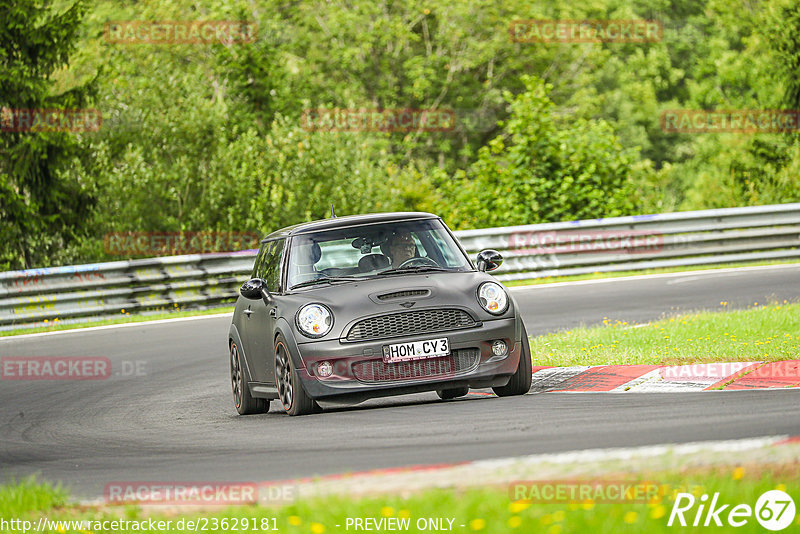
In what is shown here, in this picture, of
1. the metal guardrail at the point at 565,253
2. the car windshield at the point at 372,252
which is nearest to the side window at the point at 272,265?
the car windshield at the point at 372,252

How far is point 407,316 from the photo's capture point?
9.12 meters

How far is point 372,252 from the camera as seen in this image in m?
10.1

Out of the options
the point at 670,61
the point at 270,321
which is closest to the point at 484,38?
the point at 670,61

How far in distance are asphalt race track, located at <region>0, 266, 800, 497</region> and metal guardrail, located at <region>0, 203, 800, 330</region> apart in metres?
6.25

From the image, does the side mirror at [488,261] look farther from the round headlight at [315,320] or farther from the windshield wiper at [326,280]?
the round headlight at [315,320]

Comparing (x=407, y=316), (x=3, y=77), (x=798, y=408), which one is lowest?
(x=798, y=408)

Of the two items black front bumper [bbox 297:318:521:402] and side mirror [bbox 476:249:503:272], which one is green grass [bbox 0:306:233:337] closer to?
side mirror [bbox 476:249:503:272]

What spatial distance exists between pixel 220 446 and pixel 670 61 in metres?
67.9

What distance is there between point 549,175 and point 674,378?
16.6 meters

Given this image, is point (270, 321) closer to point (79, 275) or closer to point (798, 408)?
point (798, 408)

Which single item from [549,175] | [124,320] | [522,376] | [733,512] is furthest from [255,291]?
[549,175]

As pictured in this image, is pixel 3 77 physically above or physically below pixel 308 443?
above

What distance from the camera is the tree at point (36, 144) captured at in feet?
81.0

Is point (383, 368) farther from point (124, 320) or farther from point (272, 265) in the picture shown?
point (124, 320)
